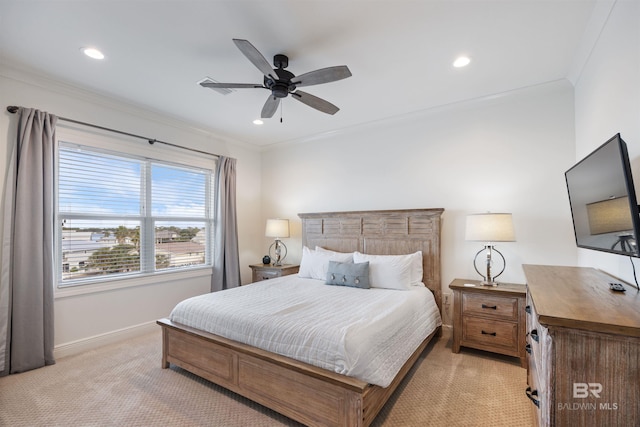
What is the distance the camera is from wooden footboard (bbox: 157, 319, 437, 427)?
5.70 feet

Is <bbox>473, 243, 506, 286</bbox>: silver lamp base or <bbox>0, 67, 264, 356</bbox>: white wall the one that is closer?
<bbox>0, 67, 264, 356</bbox>: white wall

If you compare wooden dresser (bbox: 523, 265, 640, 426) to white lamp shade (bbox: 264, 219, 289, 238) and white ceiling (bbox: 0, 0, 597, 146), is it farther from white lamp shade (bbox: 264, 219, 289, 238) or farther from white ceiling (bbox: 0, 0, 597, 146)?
white lamp shade (bbox: 264, 219, 289, 238)

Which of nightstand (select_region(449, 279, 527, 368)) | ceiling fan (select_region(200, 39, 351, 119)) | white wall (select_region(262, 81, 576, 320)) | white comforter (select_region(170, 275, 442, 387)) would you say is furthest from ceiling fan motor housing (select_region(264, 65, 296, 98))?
nightstand (select_region(449, 279, 527, 368))

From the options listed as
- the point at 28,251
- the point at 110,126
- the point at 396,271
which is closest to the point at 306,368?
the point at 396,271

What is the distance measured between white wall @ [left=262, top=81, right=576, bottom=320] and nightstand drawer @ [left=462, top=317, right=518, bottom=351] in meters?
0.64

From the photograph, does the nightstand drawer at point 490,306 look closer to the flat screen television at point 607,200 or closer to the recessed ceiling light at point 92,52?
the flat screen television at point 607,200

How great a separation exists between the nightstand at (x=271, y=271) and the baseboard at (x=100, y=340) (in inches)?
60.5

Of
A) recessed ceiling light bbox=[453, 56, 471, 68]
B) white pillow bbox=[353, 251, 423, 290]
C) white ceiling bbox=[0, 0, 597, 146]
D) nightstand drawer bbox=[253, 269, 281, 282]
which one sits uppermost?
white ceiling bbox=[0, 0, 597, 146]

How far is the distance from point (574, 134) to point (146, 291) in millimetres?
5205

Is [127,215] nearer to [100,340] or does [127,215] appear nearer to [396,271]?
[100,340]

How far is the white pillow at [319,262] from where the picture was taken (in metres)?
3.82

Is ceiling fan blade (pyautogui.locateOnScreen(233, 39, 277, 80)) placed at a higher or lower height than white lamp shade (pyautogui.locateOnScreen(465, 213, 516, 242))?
Result: higher

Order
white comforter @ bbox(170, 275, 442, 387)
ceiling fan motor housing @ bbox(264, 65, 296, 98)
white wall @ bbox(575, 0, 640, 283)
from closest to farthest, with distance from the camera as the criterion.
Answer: white wall @ bbox(575, 0, 640, 283)
white comforter @ bbox(170, 275, 442, 387)
ceiling fan motor housing @ bbox(264, 65, 296, 98)

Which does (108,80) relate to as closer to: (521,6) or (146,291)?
(146,291)
